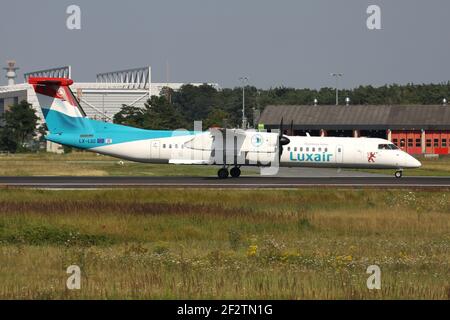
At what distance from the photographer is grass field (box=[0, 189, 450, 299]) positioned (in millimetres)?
17047

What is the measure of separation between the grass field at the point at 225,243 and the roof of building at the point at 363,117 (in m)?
70.6

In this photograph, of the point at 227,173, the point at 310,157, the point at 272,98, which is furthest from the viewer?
the point at 272,98

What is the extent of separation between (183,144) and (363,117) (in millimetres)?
65489

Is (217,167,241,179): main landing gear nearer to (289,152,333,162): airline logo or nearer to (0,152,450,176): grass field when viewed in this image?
(289,152,333,162): airline logo

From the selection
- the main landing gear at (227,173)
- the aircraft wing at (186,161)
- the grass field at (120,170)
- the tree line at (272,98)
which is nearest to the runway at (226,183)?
the main landing gear at (227,173)

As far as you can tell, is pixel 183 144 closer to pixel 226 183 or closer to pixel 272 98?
pixel 226 183

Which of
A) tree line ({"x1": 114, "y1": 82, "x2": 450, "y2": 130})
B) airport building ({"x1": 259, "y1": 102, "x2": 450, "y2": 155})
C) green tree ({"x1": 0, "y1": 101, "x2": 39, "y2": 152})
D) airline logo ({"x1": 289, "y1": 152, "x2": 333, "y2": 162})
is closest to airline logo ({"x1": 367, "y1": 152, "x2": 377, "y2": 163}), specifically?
airline logo ({"x1": 289, "y1": 152, "x2": 333, "y2": 162})

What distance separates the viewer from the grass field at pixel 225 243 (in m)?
17.0

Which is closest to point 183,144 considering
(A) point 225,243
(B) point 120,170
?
(B) point 120,170

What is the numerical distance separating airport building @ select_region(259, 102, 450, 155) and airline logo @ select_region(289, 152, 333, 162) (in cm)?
5548

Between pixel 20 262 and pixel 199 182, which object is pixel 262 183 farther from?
pixel 20 262

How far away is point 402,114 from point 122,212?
85487 mm

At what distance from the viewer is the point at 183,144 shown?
50.6 metres

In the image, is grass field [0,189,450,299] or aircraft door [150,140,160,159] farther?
aircraft door [150,140,160,159]
